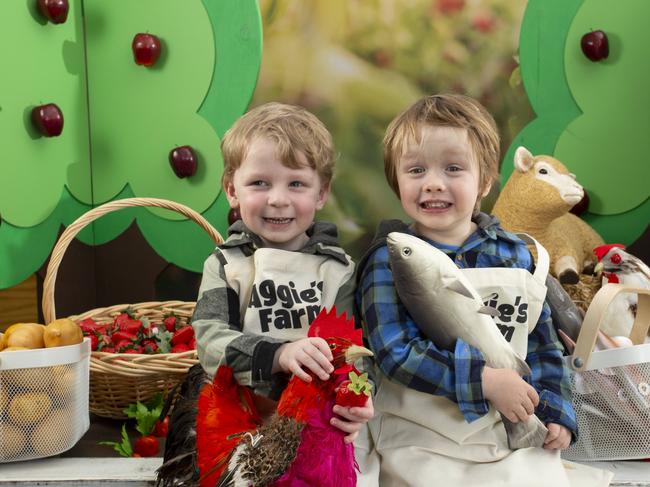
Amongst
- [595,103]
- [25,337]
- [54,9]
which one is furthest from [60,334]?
[595,103]

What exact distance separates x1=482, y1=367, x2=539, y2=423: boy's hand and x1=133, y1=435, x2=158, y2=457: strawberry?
34.8 inches

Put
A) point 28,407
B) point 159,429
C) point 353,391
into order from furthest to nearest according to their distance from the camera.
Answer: point 159,429
point 28,407
point 353,391

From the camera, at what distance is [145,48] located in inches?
111

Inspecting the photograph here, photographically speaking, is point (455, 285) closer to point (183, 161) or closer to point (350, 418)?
point (350, 418)

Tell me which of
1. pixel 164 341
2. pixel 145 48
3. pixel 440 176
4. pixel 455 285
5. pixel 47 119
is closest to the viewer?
pixel 455 285

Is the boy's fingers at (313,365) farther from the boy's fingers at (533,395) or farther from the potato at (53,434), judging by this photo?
the potato at (53,434)

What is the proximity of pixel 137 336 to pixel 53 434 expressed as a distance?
601 millimetres

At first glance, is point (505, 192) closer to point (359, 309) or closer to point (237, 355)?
point (359, 309)

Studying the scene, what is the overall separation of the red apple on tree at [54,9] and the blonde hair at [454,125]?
1.71 meters

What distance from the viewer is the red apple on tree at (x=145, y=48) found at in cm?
282

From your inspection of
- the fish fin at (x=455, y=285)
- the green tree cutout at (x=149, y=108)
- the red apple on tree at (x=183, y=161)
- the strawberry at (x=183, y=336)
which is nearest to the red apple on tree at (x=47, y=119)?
the green tree cutout at (x=149, y=108)

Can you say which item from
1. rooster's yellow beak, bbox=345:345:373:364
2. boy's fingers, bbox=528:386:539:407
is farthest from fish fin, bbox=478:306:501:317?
rooster's yellow beak, bbox=345:345:373:364

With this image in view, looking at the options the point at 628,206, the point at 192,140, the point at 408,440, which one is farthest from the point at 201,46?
the point at 408,440

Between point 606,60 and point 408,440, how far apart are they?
1912mm
